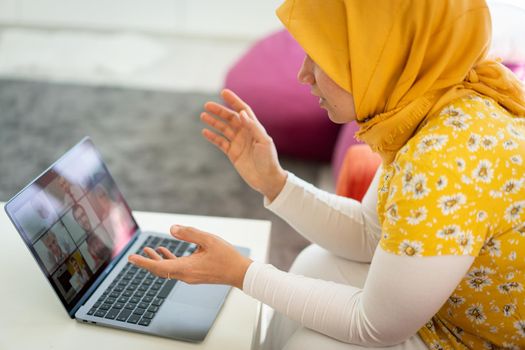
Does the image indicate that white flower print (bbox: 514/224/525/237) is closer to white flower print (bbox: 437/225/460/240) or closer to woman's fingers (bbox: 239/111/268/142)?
white flower print (bbox: 437/225/460/240)

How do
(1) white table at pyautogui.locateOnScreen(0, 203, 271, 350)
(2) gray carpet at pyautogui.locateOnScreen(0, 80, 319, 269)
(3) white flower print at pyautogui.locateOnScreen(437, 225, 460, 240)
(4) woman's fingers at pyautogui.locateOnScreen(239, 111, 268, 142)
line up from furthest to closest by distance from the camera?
1. (2) gray carpet at pyautogui.locateOnScreen(0, 80, 319, 269)
2. (4) woman's fingers at pyautogui.locateOnScreen(239, 111, 268, 142)
3. (1) white table at pyautogui.locateOnScreen(0, 203, 271, 350)
4. (3) white flower print at pyautogui.locateOnScreen(437, 225, 460, 240)

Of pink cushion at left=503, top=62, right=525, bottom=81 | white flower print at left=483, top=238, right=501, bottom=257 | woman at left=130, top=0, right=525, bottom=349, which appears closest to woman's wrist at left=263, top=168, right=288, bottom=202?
woman at left=130, top=0, right=525, bottom=349

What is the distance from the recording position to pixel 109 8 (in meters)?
3.97

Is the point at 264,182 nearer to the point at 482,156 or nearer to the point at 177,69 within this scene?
the point at 482,156

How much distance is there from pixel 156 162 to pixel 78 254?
1.50 meters

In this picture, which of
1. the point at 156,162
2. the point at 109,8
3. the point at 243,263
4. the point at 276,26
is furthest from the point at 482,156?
the point at 109,8

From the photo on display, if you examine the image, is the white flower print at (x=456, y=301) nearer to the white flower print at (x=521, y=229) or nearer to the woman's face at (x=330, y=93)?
the white flower print at (x=521, y=229)

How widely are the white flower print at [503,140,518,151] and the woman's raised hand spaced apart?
480 mm

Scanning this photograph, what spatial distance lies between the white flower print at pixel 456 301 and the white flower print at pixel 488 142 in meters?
0.28

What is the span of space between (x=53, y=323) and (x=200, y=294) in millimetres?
255

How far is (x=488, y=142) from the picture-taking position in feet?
2.99

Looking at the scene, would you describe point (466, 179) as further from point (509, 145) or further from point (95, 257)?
point (95, 257)

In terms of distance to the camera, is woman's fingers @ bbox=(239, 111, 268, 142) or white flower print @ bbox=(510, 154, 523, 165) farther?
woman's fingers @ bbox=(239, 111, 268, 142)

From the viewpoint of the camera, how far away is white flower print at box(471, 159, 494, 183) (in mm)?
887
